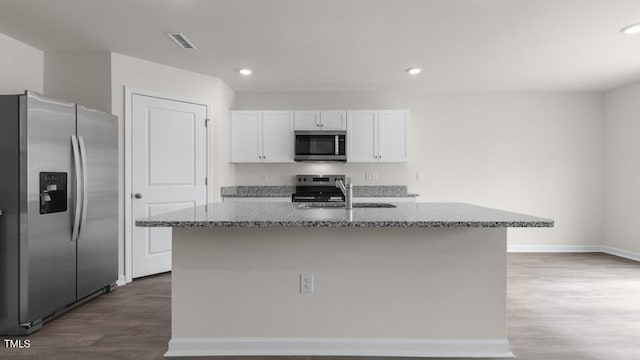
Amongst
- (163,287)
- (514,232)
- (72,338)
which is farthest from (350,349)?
(514,232)

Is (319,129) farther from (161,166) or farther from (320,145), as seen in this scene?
(161,166)

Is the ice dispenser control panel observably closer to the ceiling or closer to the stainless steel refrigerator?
the stainless steel refrigerator

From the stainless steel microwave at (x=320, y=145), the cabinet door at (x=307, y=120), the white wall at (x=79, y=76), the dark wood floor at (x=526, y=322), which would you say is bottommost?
the dark wood floor at (x=526, y=322)

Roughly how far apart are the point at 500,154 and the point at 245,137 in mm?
3597

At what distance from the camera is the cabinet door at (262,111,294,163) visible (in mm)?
5059

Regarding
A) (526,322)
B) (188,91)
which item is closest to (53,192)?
(188,91)

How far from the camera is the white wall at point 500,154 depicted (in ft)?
17.6

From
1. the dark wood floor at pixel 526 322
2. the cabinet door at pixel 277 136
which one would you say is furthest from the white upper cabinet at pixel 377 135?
the dark wood floor at pixel 526 322

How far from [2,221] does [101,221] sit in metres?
0.82

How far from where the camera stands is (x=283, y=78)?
4613 millimetres

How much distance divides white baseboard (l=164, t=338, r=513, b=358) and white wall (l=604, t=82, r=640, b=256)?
13.2 ft

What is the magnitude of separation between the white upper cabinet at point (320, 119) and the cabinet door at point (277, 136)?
121 mm

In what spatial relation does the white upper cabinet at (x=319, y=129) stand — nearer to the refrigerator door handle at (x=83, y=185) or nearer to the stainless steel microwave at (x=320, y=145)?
the stainless steel microwave at (x=320, y=145)

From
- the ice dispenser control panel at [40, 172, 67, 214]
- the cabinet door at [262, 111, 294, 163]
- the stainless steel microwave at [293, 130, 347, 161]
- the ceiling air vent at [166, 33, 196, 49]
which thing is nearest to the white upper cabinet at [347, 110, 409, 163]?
the stainless steel microwave at [293, 130, 347, 161]
